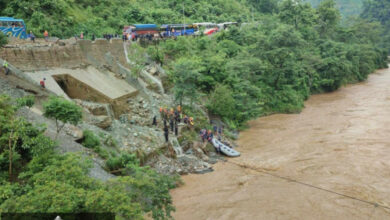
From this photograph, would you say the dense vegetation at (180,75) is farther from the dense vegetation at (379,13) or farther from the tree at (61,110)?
the dense vegetation at (379,13)

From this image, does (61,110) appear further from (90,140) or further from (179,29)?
(179,29)

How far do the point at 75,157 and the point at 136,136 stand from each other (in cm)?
763

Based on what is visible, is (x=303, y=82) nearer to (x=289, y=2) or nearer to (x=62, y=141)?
(x=289, y=2)

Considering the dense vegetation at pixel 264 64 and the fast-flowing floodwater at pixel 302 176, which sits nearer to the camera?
the fast-flowing floodwater at pixel 302 176

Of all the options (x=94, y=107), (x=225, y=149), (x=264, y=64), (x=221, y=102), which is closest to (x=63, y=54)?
(x=94, y=107)

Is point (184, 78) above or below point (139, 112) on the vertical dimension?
above

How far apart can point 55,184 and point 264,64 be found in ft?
96.7

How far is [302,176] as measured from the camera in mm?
15961

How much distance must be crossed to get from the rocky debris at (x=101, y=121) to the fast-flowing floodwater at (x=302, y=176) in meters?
5.32

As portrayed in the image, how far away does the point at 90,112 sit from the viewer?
16812mm

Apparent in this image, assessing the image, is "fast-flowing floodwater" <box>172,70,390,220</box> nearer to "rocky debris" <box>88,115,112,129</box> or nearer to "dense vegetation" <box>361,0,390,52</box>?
"rocky debris" <box>88,115,112,129</box>

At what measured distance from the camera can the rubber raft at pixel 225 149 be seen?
2006 centimetres

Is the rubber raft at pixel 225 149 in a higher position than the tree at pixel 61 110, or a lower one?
lower

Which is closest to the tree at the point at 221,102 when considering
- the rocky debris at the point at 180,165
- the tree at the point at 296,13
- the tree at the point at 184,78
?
the tree at the point at 184,78
